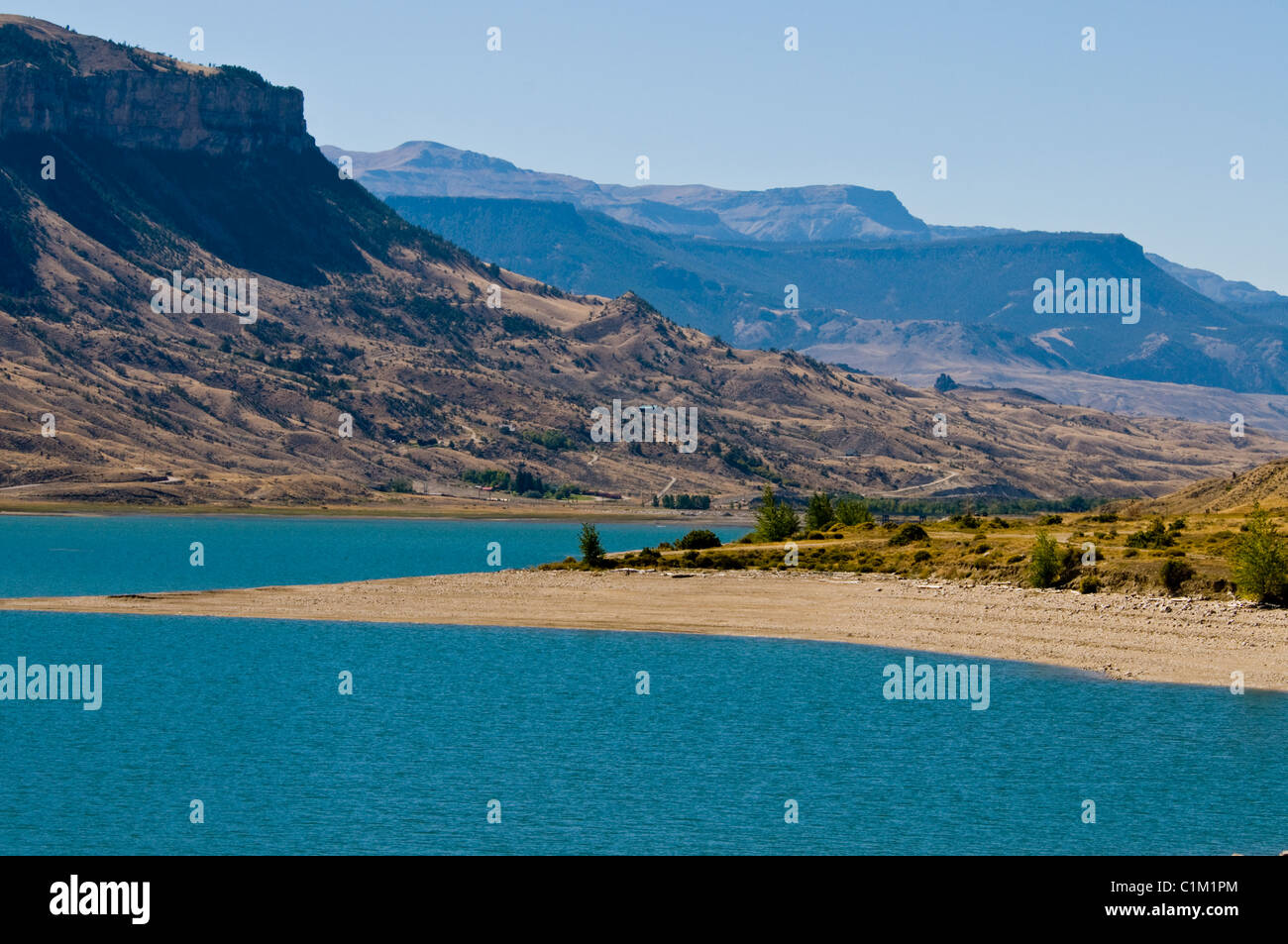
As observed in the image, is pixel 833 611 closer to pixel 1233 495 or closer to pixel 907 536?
pixel 907 536

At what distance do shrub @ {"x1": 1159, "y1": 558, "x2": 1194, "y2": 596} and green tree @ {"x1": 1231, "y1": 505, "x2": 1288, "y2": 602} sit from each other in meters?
3.19

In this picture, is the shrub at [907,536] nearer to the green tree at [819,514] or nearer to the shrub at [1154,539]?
the shrub at [1154,539]

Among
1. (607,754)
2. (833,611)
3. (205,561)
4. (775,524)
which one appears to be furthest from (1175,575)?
(205,561)

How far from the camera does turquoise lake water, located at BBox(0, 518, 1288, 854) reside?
43.8m

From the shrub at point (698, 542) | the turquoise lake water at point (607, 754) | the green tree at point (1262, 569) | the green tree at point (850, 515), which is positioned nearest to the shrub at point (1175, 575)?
the green tree at point (1262, 569)

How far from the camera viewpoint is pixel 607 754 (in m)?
55.8

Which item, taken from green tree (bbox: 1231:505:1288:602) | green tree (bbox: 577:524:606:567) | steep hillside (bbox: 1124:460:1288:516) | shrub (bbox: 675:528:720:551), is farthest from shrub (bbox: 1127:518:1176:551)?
green tree (bbox: 577:524:606:567)

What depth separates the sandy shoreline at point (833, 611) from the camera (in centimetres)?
7462

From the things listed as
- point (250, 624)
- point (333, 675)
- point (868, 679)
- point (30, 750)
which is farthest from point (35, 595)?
point (868, 679)

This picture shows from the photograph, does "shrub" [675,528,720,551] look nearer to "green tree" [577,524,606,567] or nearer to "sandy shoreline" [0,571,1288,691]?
"green tree" [577,524,606,567]

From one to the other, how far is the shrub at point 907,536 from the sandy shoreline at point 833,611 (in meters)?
10.5

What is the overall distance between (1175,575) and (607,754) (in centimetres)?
4440
